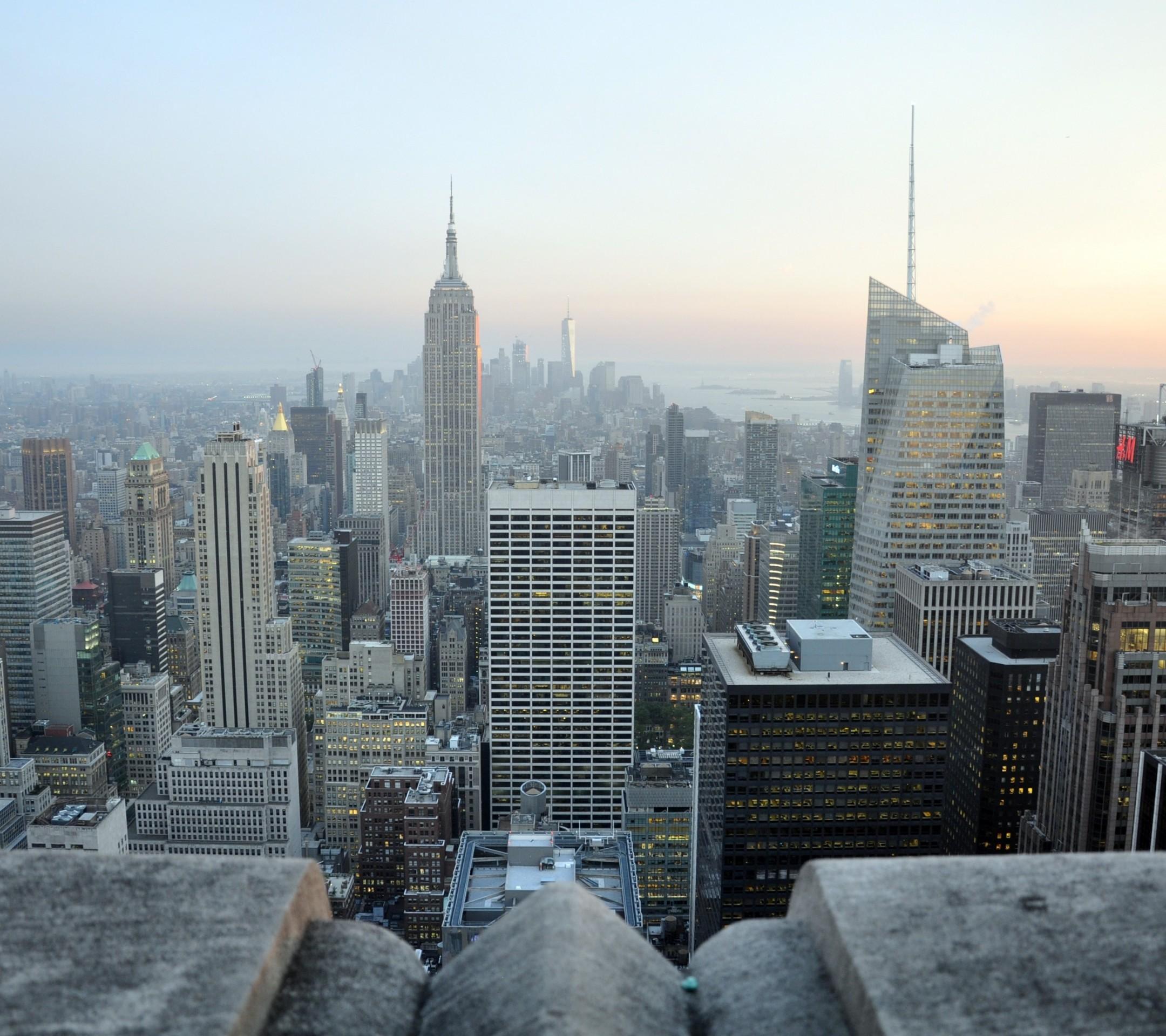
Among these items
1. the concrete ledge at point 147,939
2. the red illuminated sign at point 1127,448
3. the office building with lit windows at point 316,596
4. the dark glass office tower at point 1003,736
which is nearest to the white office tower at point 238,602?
the office building with lit windows at point 316,596

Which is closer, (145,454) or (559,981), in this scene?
(559,981)

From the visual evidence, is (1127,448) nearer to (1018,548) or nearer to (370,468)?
(1018,548)

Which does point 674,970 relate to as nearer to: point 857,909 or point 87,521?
point 857,909

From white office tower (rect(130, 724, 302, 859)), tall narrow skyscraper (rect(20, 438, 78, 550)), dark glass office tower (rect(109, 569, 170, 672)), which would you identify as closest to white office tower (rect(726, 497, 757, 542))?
dark glass office tower (rect(109, 569, 170, 672))

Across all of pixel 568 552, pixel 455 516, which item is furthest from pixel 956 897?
pixel 455 516

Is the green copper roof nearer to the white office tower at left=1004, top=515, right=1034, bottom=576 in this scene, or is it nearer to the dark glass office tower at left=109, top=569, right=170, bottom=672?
the dark glass office tower at left=109, top=569, right=170, bottom=672

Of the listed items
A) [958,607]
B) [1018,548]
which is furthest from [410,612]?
[1018,548]

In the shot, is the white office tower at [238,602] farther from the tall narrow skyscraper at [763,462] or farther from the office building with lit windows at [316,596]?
the tall narrow skyscraper at [763,462]
